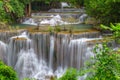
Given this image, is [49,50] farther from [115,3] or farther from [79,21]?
[79,21]

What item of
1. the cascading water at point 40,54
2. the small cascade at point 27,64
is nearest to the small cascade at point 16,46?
the cascading water at point 40,54

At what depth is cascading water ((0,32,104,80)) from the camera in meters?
17.0

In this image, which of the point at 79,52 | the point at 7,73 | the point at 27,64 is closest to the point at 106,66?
the point at 7,73

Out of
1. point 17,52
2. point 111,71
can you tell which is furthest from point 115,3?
point 111,71

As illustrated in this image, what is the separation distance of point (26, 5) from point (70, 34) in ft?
34.1

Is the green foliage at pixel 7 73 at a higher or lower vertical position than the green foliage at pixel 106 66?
lower

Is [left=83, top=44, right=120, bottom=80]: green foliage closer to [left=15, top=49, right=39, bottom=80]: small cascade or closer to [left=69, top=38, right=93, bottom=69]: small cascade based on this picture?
[left=69, top=38, right=93, bottom=69]: small cascade

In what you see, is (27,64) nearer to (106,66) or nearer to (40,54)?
(40,54)

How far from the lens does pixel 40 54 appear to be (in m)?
17.6

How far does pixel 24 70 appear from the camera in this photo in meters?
17.4

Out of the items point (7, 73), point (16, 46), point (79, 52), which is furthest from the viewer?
point (16, 46)

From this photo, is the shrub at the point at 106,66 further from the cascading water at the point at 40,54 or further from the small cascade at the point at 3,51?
the small cascade at the point at 3,51

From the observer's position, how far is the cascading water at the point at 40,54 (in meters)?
17.0

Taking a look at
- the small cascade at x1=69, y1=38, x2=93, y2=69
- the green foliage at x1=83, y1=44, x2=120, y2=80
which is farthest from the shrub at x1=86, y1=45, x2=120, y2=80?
the small cascade at x1=69, y1=38, x2=93, y2=69
